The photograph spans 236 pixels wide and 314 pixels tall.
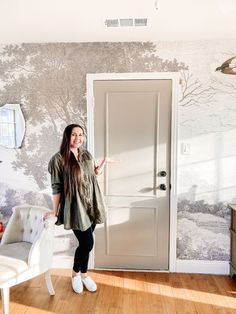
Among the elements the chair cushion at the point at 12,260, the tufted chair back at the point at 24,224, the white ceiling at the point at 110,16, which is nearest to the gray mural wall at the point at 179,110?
the white ceiling at the point at 110,16

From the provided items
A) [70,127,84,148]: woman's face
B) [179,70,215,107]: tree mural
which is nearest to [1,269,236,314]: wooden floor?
[70,127,84,148]: woman's face

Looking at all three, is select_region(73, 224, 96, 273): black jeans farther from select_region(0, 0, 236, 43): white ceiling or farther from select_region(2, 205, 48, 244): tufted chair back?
select_region(0, 0, 236, 43): white ceiling

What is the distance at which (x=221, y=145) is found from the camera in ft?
10.1

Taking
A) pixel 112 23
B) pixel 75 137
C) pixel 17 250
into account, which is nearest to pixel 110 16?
pixel 112 23

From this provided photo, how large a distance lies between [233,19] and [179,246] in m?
2.15

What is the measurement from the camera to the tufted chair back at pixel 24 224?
2.72 meters

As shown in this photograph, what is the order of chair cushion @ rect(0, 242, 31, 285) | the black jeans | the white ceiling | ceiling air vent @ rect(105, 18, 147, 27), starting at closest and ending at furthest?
the white ceiling → chair cushion @ rect(0, 242, 31, 285) → ceiling air vent @ rect(105, 18, 147, 27) → the black jeans

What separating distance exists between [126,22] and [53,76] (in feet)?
3.27

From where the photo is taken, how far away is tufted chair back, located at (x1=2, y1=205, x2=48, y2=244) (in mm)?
2716

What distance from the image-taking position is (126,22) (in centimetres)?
250

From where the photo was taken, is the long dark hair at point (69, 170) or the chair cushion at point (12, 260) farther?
the long dark hair at point (69, 170)

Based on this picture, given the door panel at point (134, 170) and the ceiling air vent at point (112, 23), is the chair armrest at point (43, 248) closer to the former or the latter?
the door panel at point (134, 170)

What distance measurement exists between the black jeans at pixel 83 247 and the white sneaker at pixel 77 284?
61mm

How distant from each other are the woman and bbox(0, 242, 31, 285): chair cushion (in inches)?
14.4
